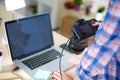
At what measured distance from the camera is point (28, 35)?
1178mm

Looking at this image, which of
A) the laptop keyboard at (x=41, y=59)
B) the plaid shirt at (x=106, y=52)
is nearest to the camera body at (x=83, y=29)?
the plaid shirt at (x=106, y=52)

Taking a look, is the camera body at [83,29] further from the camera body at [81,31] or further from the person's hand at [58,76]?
the person's hand at [58,76]

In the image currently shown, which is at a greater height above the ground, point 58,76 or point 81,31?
point 81,31

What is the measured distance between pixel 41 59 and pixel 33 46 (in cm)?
10

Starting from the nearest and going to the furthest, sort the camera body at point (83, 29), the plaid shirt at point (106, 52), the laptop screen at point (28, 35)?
the plaid shirt at point (106, 52) < the camera body at point (83, 29) < the laptop screen at point (28, 35)

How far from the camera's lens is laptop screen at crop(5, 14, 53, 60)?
3.58 feet

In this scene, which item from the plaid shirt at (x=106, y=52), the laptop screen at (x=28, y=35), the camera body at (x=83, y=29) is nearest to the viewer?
the plaid shirt at (x=106, y=52)

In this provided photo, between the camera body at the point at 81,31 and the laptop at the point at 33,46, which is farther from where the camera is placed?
the laptop at the point at 33,46

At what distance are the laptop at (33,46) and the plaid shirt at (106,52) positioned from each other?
1.16ft

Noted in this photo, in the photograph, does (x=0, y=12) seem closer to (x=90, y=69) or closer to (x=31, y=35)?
(x=31, y=35)

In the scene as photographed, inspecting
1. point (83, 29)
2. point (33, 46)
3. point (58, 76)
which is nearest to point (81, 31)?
point (83, 29)

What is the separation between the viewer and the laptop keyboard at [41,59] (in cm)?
112

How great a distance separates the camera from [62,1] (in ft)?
10.0

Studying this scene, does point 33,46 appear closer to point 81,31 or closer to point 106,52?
point 81,31
